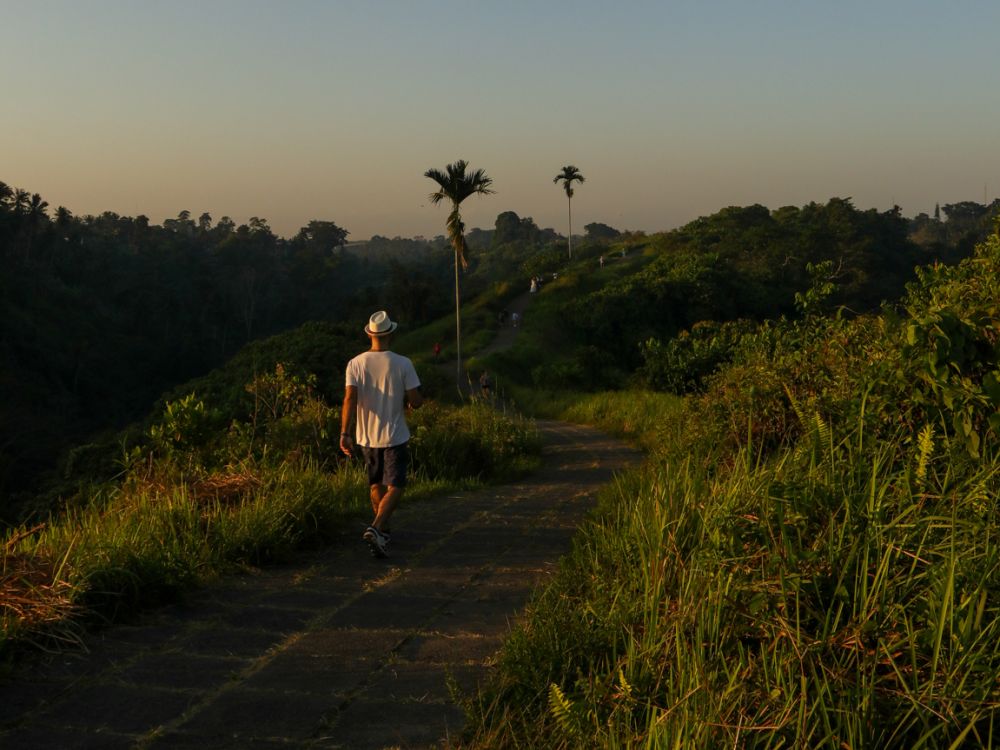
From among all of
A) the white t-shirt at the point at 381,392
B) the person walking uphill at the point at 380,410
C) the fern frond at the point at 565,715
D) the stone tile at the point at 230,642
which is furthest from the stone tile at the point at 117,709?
the white t-shirt at the point at 381,392

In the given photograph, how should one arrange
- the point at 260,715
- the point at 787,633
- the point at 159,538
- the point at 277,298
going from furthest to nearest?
the point at 277,298
the point at 159,538
the point at 260,715
the point at 787,633

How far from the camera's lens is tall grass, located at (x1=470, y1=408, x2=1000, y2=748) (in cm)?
273

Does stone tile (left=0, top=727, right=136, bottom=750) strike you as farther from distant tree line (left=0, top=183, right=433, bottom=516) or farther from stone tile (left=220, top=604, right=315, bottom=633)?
distant tree line (left=0, top=183, right=433, bottom=516)

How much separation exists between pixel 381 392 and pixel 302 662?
2.52m

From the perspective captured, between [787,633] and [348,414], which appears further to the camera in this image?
[348,414]

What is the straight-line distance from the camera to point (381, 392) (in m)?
6.16

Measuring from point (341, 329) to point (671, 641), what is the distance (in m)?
36.9

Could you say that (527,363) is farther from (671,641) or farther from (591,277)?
(671,641)

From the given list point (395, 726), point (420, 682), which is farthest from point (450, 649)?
point (395, 726)

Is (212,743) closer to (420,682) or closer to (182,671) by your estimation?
(182,671)

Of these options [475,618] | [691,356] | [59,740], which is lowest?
[475,618]

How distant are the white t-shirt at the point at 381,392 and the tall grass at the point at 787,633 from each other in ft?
7.40

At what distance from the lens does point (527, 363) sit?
1453 inches

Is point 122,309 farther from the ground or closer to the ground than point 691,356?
farther from the ground
